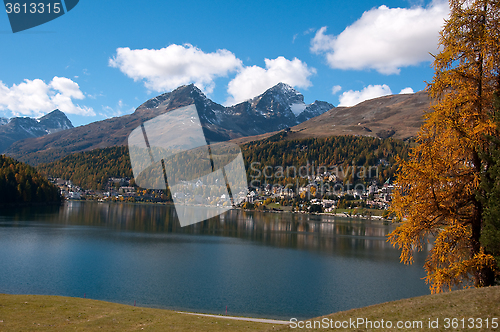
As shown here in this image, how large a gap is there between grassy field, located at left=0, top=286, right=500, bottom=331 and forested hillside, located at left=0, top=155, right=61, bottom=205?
114 meters

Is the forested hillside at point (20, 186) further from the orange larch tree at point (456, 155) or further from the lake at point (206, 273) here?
the orange larch tree at point (456, 155)

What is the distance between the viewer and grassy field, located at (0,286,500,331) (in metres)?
9.91

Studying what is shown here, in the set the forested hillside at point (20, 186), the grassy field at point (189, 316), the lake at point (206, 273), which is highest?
the forested hillside at point (20, 186)

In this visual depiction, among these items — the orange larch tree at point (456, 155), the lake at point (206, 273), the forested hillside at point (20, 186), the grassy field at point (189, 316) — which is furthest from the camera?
the forested hillside at point (20, 186)

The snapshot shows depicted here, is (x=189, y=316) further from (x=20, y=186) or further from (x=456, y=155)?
(x=20, y=186)

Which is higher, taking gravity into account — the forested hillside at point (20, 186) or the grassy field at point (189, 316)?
the forested hillside at point (20, 186)

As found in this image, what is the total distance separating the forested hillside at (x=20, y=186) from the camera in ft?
369

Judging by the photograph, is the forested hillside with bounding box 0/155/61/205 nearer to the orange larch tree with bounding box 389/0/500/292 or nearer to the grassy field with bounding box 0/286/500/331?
the grassy field with bounding box 0/286/500/331

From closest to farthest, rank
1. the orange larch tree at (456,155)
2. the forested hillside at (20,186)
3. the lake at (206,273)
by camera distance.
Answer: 1. the orange larch tree at (456,155)
2. the lake at (206,273)
3. the forested hillside at (20,186)

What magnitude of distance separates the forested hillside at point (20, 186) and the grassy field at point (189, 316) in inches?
4502

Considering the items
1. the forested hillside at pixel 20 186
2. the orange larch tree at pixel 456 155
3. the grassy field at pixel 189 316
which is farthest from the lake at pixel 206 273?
the forested hillside at pixel 20 186

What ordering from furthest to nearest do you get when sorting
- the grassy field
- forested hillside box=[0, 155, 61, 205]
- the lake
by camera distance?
forested hillside box=[0, 155, 61, 205] < the lake < the grassy field

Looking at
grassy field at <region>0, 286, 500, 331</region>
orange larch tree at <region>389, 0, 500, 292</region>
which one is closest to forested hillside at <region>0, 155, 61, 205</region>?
grassy field at <region>0, 286, 500, 331</region>

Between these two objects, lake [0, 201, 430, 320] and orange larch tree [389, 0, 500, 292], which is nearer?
orange larch tree [389, 0, 500, 292]
